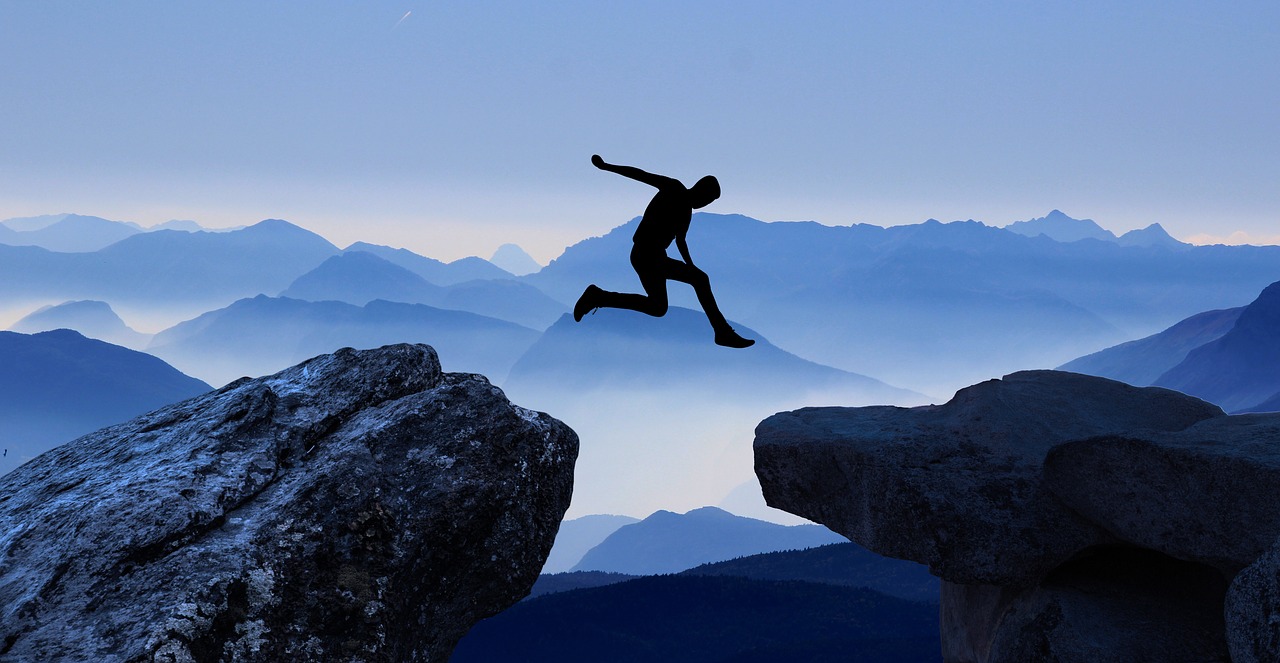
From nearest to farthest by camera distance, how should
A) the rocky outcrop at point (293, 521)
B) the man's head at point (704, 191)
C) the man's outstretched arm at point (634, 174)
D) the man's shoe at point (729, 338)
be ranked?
1. the rocky outcrop at point (293, 521)
2. the man's outstretched arm at point (634, 174)
3. the man's head at point (704, 191)
4. the man's shoe at point (729, 338)

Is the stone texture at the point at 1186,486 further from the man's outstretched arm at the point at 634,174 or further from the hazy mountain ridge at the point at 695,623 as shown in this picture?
the hazy mountain ridge at the point at 695,623

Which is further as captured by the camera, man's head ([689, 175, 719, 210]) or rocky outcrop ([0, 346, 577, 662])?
man's head ([689, 175, 719, 210])

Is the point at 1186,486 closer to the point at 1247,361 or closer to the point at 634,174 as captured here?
the point at 634,174

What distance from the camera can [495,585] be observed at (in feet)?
37.7

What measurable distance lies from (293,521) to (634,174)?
6138 millimetres

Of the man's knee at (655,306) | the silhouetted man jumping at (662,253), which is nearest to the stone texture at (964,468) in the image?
the silhouetted man jumping at (662,253)

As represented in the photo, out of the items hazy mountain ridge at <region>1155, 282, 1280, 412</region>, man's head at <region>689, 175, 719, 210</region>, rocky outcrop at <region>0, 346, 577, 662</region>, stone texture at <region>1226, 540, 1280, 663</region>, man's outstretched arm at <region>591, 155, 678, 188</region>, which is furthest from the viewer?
hazy mountain ridge at <region>1155, 282, 1280, 412</region>

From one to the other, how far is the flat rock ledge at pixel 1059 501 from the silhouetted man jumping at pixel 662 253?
2961 millimetres

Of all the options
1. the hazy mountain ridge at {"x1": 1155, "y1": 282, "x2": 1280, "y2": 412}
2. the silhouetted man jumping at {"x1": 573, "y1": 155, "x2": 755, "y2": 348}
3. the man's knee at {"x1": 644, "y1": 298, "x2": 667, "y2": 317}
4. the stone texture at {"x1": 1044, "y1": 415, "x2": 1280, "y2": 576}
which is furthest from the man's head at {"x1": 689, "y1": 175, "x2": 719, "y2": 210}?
the hazy mountain ridge at {"x1": 1155, "y1": 282, "x2": 1280, "y2": 412}

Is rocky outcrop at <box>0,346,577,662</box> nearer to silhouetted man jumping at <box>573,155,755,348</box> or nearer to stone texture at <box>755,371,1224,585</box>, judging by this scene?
silhouetted man jumping at <box>573,155,755,348</box>

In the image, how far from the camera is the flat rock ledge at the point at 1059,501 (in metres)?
12.8

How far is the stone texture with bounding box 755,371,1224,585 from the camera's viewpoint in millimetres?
14406

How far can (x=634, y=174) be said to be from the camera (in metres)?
13.4

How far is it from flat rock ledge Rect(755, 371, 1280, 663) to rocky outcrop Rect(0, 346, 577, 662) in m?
5.25
